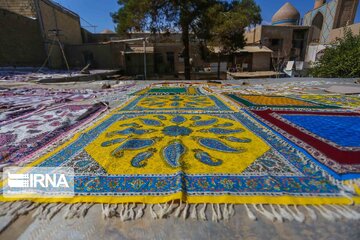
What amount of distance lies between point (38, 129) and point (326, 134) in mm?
2438

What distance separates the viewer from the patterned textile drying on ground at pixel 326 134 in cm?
104

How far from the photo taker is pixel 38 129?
66.9 inches

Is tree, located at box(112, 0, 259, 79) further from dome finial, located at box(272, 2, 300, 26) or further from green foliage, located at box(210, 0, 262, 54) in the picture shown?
dome finial, located at box(272, 2, 300, 26)

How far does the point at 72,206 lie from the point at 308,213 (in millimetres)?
994

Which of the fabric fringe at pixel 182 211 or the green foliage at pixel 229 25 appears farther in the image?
the green foliage at pixel 229 25

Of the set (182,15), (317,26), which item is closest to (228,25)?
(182,15)

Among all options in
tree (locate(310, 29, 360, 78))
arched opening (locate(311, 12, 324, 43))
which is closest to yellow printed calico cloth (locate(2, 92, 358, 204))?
tree (locate(310, 29, 360, 78))

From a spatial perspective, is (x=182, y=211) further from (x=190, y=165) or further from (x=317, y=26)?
(x=317, y=26)

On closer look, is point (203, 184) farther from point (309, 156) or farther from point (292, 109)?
point (292, 109)

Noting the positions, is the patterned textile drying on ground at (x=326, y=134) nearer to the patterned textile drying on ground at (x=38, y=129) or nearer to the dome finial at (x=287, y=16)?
the patterned textile drying on ground at (x=38, y=129)

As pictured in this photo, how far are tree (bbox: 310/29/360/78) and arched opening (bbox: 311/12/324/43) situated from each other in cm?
988

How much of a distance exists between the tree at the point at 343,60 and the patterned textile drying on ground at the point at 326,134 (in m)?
7.07

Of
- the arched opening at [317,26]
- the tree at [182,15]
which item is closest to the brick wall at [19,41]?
the tree at [182,15]

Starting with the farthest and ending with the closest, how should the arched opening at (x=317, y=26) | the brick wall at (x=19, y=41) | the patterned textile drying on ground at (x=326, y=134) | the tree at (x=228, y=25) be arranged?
1. the arched opening at (x=317, y=26)
2. the brick wall at (x=19, y=41)
3. the tree at (x=228, y=25)
4. the patterned textile drying on ground at (x=326, y=134)
